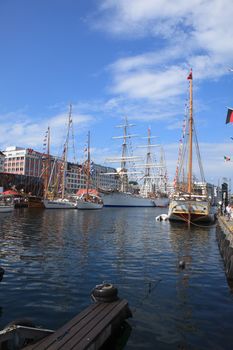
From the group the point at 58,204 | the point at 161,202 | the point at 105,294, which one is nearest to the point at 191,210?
the point at 105,294

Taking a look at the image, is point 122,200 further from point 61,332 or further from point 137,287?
point 61,332

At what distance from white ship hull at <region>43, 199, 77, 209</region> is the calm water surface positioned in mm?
68814

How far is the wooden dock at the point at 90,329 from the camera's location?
24.8 ft

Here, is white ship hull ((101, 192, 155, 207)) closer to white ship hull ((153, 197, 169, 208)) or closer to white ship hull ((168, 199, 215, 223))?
white ship hull ((153, 197, 169, 208))

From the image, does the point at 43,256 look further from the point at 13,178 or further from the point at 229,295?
the point at 13,178

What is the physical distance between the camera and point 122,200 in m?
147

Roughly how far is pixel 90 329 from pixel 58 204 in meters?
88.9

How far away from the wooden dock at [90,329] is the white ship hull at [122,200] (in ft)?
417

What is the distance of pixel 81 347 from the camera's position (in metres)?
7.41

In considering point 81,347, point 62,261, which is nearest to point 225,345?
point 81,347

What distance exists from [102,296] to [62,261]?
9.16m

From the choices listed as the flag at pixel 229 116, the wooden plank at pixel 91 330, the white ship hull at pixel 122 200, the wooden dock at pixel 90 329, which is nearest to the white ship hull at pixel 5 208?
the flag at pixel 229 116

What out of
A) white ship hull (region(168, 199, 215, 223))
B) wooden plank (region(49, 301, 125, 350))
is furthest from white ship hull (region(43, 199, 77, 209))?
wooden plank (region(49, 301, 125, 350))

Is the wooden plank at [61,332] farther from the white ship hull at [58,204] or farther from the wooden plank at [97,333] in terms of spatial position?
the white ship hull at [58,204]
